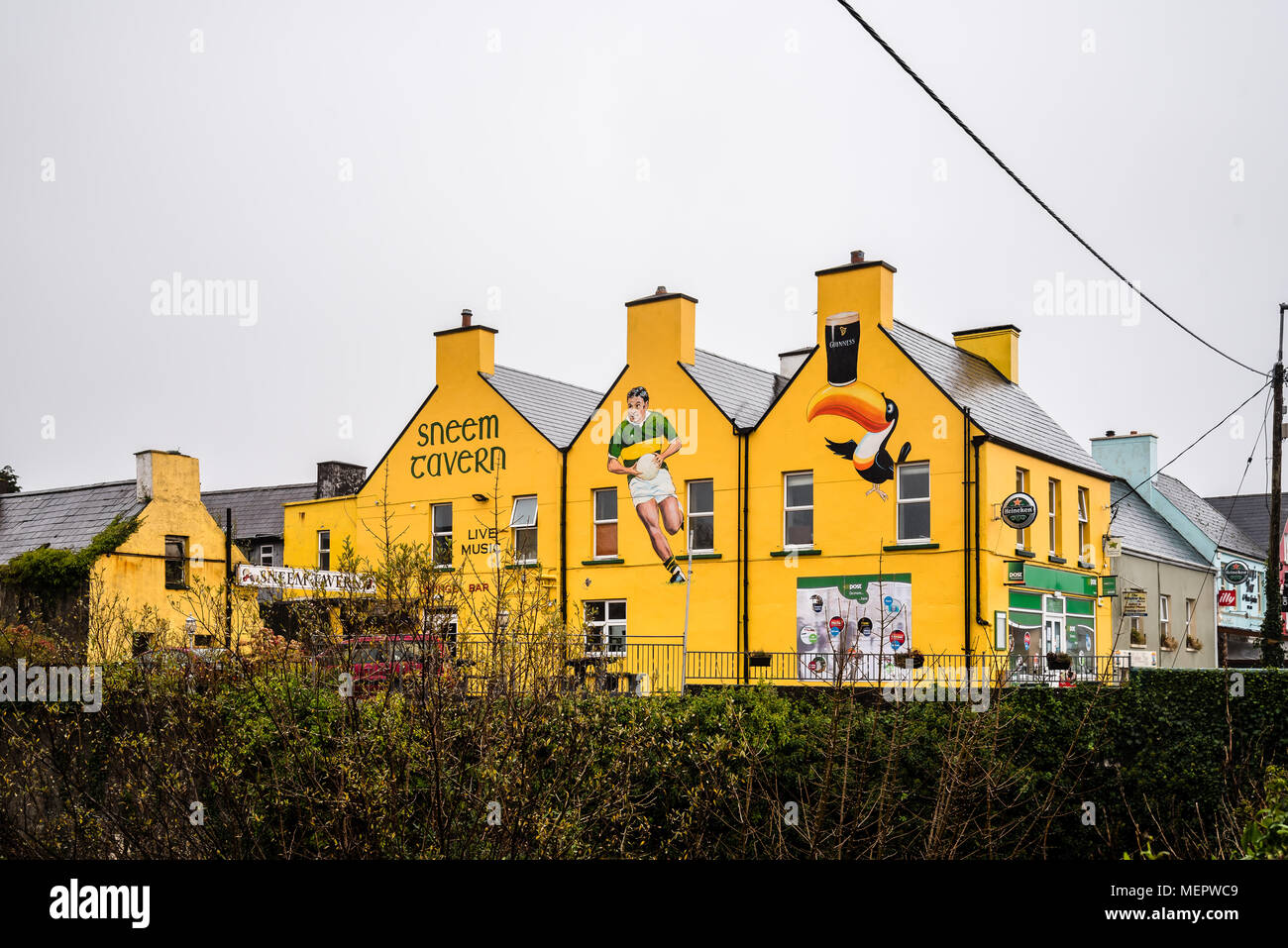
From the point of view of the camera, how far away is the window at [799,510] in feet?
94.4

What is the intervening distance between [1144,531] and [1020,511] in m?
14.6

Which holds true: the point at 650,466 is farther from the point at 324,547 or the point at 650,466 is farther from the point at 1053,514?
the point at 324,547

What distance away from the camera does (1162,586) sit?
3656 centimetres

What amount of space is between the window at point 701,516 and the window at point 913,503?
464 centimetres

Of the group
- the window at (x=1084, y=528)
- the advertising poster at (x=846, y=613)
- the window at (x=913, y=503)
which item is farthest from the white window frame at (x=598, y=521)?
the window at (x=1084, y=528)

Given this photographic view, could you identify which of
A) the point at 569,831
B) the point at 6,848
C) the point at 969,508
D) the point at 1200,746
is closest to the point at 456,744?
the point at 569,831

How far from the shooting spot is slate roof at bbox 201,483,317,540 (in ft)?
165

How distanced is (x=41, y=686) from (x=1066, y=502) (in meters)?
22.3

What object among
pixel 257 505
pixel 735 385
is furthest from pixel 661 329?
pixel 257 505

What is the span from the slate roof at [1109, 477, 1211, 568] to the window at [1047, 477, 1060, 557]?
5821 millimetres

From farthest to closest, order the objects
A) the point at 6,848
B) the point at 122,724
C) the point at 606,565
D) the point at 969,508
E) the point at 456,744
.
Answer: the point at 606,565, the point at 969,508, the point at 122,724, the point at 6,848, the point at 456,744

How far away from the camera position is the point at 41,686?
58.0 feet
